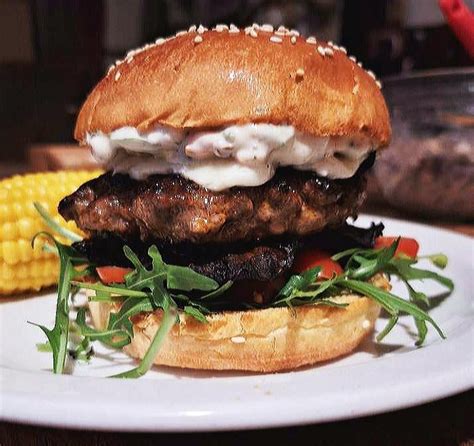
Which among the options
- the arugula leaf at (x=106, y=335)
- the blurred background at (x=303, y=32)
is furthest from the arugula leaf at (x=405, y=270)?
the blurred background at (x=303, y=32)

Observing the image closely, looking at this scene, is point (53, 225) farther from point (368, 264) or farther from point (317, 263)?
point (368, 264)

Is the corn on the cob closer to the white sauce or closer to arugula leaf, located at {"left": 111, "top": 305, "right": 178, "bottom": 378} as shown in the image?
the white sauce

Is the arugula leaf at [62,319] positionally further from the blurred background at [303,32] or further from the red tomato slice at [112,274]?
the blurred background at [303,32]

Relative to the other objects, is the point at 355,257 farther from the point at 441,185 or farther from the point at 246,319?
the point at 441,185

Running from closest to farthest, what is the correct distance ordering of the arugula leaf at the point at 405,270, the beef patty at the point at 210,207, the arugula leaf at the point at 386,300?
the beef patty at the point at 210,207 < the arugula leaf at the point at 386,300 < the arugula leaf at the point at 405,270

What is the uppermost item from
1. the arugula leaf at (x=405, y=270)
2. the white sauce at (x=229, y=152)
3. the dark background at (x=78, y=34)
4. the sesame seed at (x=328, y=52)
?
the sesame seed at (x=328, y=52)

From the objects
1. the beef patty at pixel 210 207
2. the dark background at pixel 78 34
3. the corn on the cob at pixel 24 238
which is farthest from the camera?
the dark background at pixel 78 34

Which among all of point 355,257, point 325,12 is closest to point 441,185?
point 355,257
